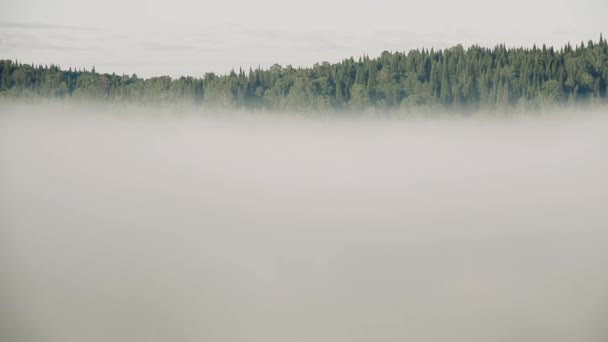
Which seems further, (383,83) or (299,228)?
(383,83)

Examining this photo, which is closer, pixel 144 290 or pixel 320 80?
pixel 144 290

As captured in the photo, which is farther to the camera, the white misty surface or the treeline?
the treeline

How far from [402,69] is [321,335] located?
5667 centimetres

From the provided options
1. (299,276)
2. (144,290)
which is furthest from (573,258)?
(144,290)

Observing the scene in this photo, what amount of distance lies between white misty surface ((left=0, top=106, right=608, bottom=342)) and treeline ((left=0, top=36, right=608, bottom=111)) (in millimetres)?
5411

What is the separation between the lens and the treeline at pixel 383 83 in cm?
9506

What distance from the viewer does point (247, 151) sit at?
137 meters

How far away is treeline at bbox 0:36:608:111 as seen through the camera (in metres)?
95.1

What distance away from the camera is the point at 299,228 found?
101062 millimetres

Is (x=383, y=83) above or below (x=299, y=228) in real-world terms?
above

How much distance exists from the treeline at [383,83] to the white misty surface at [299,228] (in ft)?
17.8

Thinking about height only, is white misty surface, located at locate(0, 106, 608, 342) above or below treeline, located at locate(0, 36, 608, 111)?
below

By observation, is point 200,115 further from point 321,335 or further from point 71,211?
point 321,335

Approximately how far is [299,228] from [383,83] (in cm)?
2142
